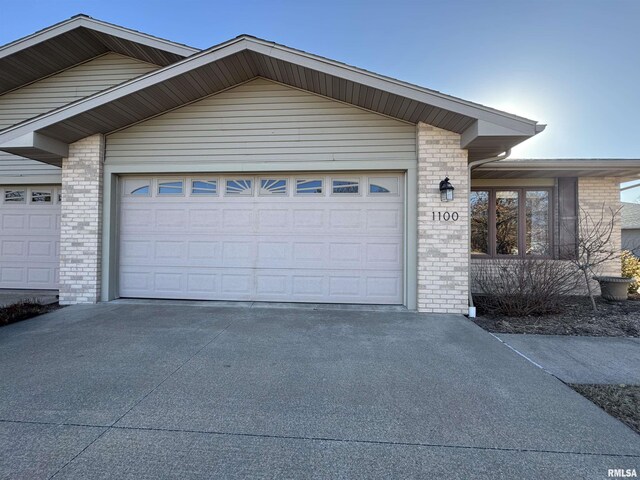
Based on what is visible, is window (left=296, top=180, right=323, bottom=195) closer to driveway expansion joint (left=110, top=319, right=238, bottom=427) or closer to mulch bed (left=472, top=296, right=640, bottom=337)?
driveway expansion joint (left=110, top=319, right=238, bottom=427)

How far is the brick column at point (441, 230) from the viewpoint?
536 cm

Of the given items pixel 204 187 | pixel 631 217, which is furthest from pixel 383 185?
pixel 631 217

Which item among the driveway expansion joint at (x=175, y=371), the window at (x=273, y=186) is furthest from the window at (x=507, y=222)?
the driveway expansion joint at (x=175, y=371)

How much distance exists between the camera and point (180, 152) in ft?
19.6

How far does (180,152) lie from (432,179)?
15.7ft

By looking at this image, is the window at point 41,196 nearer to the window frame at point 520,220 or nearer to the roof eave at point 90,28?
the roof eave at point 90,28

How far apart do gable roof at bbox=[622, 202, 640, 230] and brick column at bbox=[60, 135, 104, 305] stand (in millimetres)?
26556

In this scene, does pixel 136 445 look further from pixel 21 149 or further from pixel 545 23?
pixel 545 23

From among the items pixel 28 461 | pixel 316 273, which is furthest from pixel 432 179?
pixel 28 461

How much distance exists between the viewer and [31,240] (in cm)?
704

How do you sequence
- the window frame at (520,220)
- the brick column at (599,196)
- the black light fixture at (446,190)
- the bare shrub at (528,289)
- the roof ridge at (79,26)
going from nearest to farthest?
the black light fixture at (446,190) < the bare shrub at (528,289) < the roof ridge at (79,26) < the brick column at (599,196) < the window frame at (520,220)

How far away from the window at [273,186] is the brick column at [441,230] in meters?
2.56

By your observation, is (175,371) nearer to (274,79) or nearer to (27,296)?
(274,79)

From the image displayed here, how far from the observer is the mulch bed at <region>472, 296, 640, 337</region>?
4.52 m
